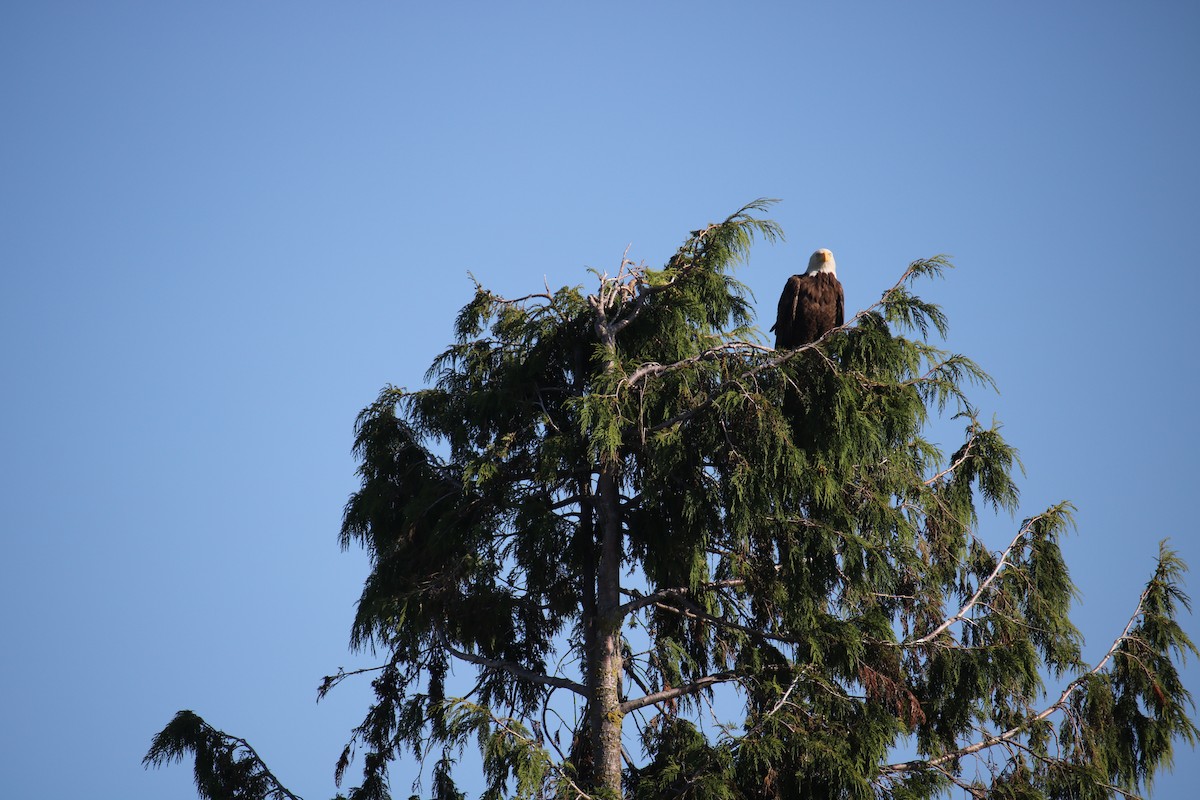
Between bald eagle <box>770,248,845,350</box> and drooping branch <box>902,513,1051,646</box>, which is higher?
bald eagle <box>770,248,845,350</box>

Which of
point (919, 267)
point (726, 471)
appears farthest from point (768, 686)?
point (919, 267)

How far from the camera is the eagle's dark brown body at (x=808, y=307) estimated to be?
35.9 ft

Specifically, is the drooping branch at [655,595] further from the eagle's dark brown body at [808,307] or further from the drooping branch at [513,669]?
the eagle's dark brown body at [808,307]

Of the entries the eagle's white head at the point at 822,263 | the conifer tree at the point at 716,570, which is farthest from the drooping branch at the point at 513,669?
the eagle's white head at the point at 822,263

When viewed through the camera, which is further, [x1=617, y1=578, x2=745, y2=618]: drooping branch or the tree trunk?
[x1=617, y1=578, x2=745, y2=618]: drooping branch

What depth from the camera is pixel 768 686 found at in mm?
8930

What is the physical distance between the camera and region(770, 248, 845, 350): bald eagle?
10945 millimetres

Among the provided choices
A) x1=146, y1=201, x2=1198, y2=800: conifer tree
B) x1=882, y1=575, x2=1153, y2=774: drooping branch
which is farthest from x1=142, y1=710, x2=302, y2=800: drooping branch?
x1=882, y1=575, x2=1153, y2=774: drooping branch

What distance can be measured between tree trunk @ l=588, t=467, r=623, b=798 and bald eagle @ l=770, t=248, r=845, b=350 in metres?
2.16

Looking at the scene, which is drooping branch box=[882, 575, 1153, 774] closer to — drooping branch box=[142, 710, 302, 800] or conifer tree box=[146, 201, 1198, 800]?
conifer tree box=[146, 201, 1198, 800]

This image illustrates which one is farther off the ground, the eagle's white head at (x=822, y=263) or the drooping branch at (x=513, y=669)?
the eagle's white head at (x=822, y=263)

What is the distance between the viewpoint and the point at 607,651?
9391 mm

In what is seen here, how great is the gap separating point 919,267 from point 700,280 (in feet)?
5.67

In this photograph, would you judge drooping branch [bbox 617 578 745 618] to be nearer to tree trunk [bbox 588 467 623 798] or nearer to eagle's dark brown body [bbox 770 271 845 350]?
tree trunk [bbox 588 467 623 798]
